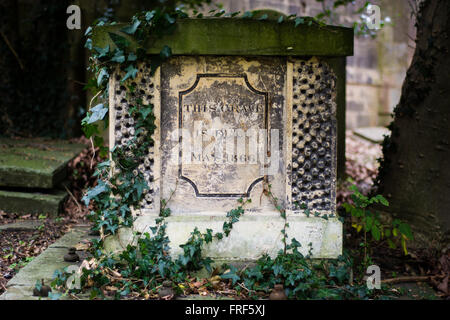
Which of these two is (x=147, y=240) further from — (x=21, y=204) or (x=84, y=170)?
(x=84, y=170)

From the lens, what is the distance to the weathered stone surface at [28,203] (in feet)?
17.0

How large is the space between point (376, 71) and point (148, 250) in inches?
442

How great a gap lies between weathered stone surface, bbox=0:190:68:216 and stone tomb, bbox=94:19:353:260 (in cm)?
200

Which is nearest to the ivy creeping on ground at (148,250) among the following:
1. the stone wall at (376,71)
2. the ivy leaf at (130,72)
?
the ivy leaf at (130,72)

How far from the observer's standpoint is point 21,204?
5.20 metres

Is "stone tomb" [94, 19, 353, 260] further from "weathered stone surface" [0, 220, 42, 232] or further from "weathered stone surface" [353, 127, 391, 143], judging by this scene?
"weathered stone surface" [353, 127, 391, 143]

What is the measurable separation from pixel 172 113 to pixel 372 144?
27.3ft

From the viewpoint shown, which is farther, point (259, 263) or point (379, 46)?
point (379, 46)

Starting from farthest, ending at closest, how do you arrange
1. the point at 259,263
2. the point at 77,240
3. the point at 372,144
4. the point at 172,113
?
1. the point at 372,144
2. the point at 77,240
3. the point at 172,113
4. the point at 259,263

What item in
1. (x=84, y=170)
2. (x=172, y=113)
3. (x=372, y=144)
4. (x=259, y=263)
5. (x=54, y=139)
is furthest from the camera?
(x=372, y=144)

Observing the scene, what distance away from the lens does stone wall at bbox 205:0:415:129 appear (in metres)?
12.7

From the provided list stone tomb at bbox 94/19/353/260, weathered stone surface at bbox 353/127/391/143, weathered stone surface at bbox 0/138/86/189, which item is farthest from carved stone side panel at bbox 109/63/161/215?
weathered stone surface at bbox 353/127/391/143

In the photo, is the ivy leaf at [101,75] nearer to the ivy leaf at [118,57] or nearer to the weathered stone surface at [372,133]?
the ivy leaf at [118,57]

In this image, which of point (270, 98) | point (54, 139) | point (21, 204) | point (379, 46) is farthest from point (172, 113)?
point (379, 46)
